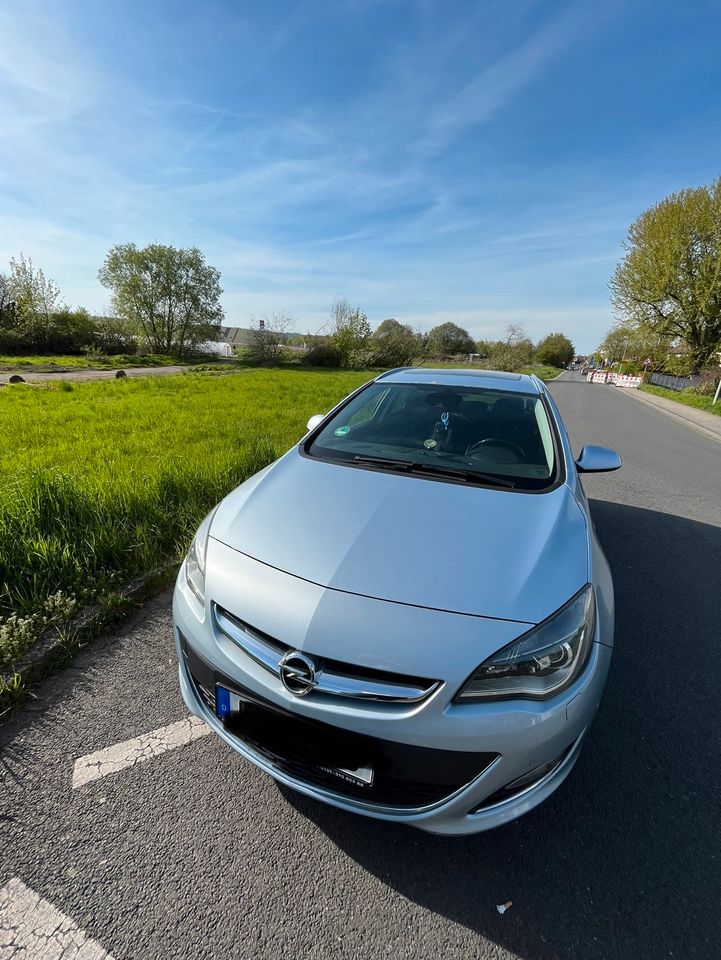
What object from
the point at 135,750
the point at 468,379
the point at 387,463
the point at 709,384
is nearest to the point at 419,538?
the point at 387,463

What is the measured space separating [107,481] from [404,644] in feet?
12.1

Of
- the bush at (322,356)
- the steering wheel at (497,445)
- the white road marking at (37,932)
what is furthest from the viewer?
the bush at (322,356)

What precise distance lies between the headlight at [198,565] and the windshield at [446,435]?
2.89 feet

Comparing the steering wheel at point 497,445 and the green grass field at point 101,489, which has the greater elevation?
the steering wheel at point 497,445

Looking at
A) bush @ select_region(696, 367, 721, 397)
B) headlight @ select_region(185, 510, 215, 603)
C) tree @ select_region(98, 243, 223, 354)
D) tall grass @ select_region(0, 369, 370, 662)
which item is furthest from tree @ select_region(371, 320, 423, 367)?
headlight @ select_region(185, 510, 215, 603)

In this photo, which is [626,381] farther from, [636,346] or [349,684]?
[349,684]

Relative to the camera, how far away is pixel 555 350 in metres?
84.8

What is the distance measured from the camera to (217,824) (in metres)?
1.57

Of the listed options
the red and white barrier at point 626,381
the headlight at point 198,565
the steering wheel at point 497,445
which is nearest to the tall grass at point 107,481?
the headlight at point 198,565

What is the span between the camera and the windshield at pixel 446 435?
2325 mm

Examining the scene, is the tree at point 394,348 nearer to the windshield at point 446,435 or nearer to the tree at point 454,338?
the tree at point 454,338

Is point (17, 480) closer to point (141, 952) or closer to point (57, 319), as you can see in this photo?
point (141, 952)

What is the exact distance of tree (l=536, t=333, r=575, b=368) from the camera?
8199 centimetres

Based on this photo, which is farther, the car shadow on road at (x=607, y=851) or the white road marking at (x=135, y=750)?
the white road marking at (x=135, y=750)
